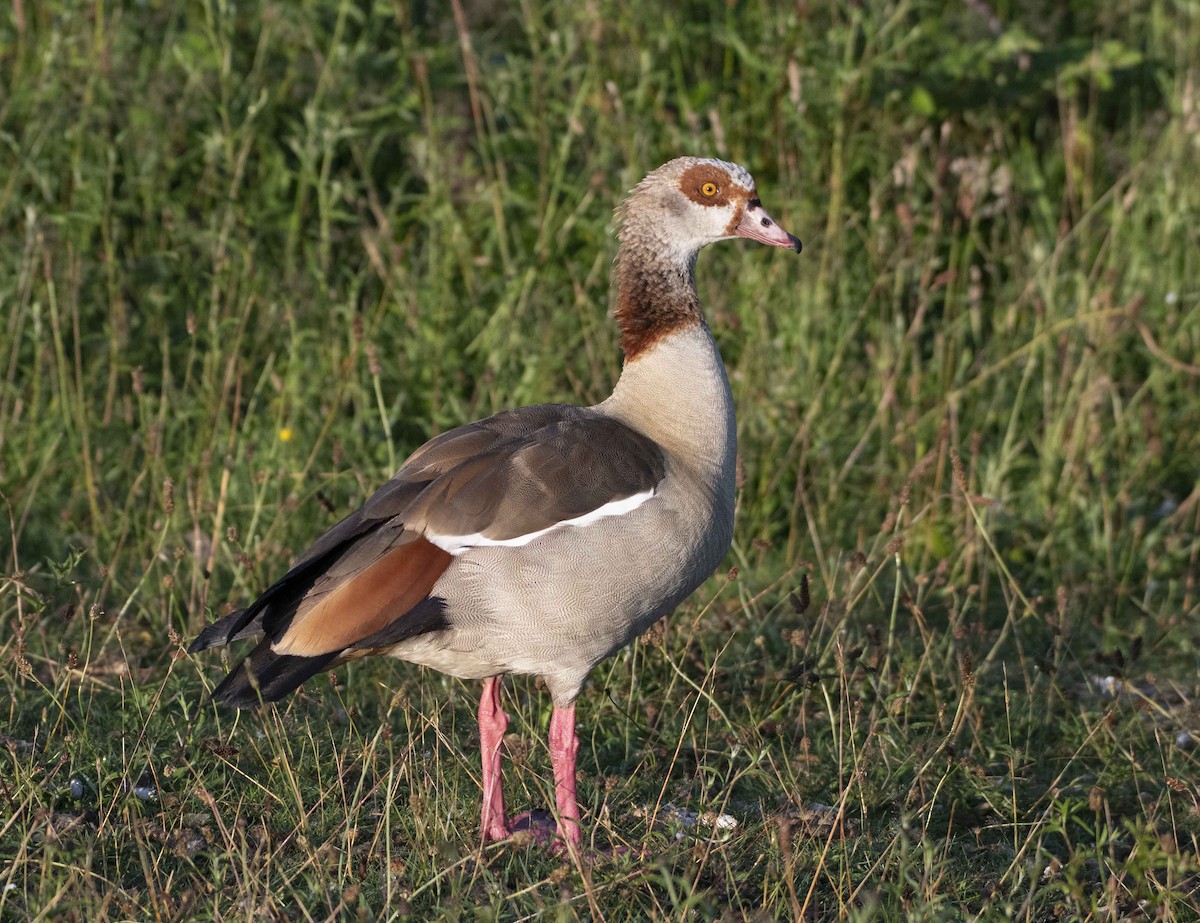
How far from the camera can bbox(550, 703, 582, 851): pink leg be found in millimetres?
3904

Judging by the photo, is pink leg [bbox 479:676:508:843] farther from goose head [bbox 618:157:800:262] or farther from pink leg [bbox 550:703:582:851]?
goose head [bbox 618:157:800:262]

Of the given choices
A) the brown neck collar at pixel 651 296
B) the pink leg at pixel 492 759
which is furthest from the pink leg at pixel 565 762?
the brown neck collar at pixel 651 296

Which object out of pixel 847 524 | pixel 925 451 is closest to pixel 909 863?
pixel 847 524

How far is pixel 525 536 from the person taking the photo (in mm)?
3910

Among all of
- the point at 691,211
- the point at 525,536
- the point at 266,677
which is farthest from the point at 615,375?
the point at 266,677

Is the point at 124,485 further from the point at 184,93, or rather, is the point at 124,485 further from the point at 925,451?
the point at 925,451

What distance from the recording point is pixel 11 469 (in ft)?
18.9

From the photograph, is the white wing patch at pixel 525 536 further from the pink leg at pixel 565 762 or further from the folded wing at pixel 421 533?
the pink leg at pixel 565 762

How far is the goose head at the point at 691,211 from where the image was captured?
4.54 meters

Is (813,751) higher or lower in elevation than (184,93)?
lower

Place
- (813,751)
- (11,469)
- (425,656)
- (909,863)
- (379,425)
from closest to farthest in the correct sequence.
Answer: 1. (909,863)
2. (425,656)
3. (813,751)
4. (11,469)
5. (379,425)

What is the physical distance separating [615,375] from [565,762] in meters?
2.52

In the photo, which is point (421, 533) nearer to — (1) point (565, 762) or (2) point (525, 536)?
(2) point (525, 536)

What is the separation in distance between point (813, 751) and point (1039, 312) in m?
2.54
